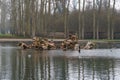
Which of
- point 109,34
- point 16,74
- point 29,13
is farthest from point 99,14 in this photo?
point 16,74

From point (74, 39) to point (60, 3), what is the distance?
3953 centimetres

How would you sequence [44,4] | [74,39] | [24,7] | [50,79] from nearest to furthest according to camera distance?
[50,79] → [74,39] → [44,4] → [24,7]

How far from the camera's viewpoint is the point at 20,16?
248ft

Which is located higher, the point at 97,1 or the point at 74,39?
the point at 97,1

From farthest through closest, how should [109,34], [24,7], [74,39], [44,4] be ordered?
1. [24,7]
2. [44,4]
3. [109,34]
4. [74,39]

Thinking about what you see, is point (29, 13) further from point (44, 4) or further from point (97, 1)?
point (97, 1)

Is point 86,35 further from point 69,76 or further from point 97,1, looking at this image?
point 69,76

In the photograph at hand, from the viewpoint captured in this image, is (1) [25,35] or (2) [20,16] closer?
(1) [25,35]

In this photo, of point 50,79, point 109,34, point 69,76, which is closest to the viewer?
point 50,79

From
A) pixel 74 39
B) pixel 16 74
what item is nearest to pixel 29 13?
pixel 74 39

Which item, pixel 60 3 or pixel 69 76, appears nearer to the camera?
pixel 69 76

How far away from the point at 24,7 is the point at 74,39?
3845cm

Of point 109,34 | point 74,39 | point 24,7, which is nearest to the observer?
A: point 74,39

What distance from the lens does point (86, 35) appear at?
71.9 meters
